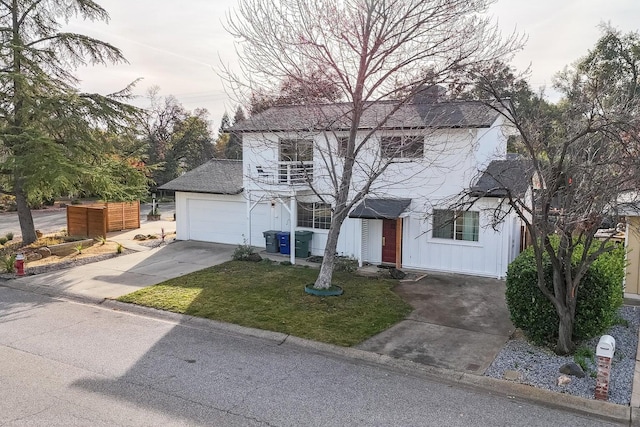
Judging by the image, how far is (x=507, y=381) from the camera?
6.86 metres

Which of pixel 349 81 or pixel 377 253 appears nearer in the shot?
pixel 349 81

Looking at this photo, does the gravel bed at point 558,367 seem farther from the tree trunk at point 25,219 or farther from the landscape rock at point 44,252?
the tree trunk at point 25,219

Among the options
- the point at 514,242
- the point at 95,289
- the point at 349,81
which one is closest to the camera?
the point at 349,81

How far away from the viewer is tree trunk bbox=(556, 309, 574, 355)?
7637mm

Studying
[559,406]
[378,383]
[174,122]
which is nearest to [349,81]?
[378,383]

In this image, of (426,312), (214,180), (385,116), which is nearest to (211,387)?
(426,312)

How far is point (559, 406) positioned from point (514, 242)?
8.89 m

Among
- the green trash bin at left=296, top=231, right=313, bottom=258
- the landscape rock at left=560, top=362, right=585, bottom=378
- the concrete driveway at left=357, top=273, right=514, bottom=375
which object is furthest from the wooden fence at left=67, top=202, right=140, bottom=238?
the landscape rock at left=560, top=362, right=585, bottom=378

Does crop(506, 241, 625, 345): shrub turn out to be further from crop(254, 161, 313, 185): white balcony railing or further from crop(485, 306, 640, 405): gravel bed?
crop(254, 161, 313, 185): white balcony railing

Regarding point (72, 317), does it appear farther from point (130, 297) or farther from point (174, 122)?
point (174, 122)

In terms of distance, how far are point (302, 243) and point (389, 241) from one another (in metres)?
3.20

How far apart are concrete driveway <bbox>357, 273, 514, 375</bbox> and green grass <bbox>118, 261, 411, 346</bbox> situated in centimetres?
41

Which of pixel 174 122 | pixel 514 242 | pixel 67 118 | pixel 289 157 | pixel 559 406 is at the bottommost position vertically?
pixel 559 406

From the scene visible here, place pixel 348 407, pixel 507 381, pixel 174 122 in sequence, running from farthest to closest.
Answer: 1. pixel 174 122
2. pixel 507 381
3. pixel 348 407
